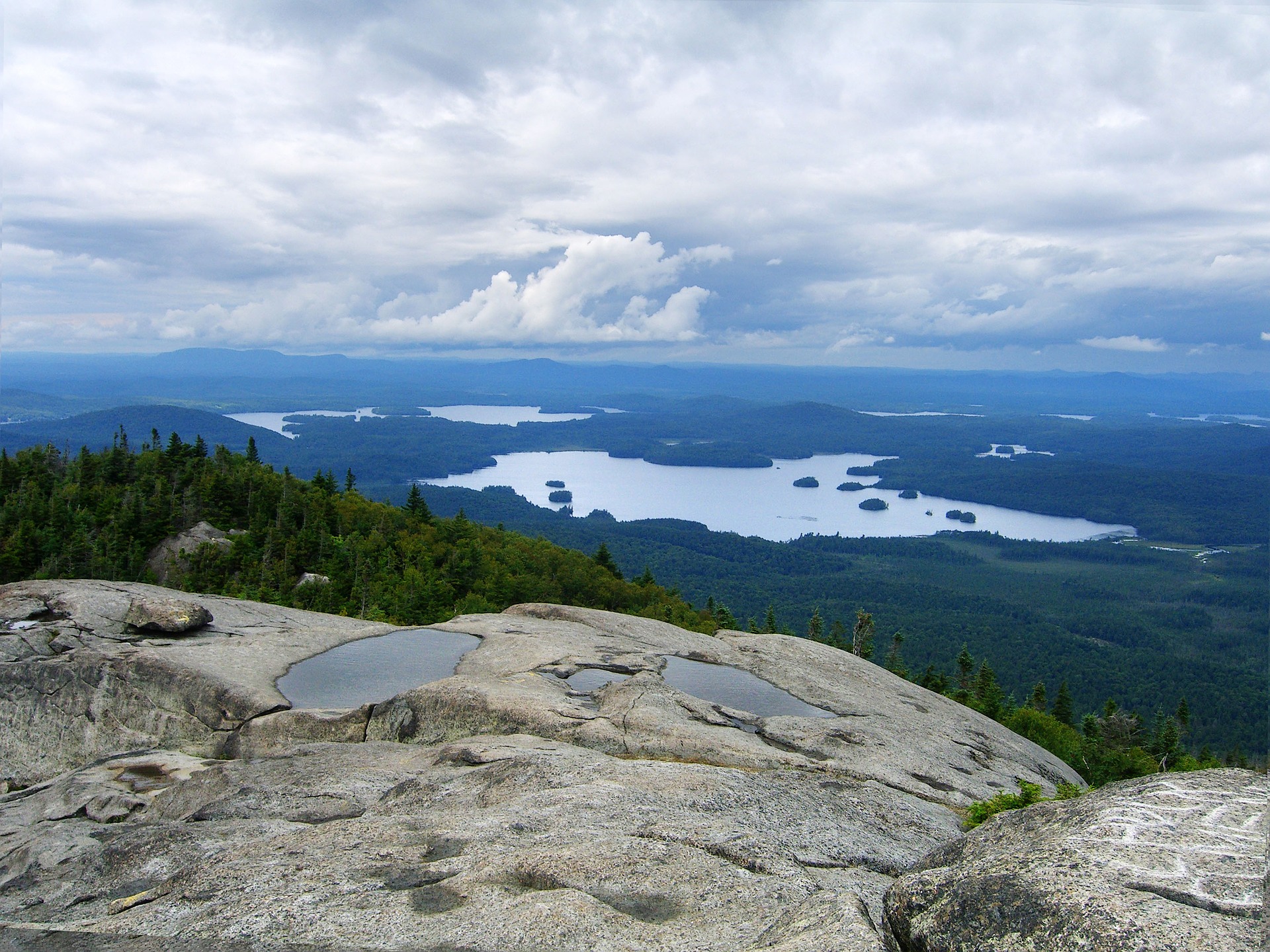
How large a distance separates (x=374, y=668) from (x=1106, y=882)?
1718 centimetres

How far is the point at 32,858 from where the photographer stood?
422 inches

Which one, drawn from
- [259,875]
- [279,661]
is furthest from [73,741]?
[259,875]

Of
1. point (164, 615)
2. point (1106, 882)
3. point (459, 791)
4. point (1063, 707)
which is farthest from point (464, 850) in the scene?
point (1063, 707)

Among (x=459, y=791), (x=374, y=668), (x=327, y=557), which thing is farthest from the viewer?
(x=327, y=557)

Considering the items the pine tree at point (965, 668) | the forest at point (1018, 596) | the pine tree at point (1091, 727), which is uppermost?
the pine tree at point (965, 668)

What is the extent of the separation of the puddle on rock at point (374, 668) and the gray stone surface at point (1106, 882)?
43.0 ft

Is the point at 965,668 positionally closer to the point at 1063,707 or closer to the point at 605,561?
the point at 1063,707

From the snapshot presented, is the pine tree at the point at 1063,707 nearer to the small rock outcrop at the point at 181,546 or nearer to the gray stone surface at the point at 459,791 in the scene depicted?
the gray stone surface at the point at 459,791

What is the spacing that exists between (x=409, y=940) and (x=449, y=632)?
49.8 ft

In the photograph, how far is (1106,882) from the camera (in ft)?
20.1

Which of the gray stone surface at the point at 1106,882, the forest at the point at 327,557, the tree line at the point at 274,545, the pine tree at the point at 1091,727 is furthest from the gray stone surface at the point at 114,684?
the pine tree at the point at 1091,727

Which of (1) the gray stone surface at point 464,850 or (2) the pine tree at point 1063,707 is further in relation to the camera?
(2) the pine tree at point 1063,707

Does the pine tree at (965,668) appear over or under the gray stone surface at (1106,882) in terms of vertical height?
under

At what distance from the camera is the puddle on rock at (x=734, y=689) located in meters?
17.9
